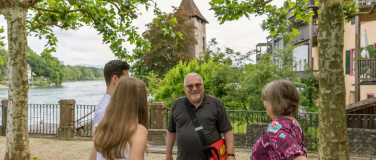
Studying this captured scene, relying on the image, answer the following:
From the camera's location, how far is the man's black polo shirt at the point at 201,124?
372 cm

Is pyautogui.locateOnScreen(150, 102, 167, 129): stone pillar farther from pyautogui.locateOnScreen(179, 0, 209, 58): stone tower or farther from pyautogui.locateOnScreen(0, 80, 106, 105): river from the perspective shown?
pyautogui.locateOnScreen(0, 80, 106, 105): river

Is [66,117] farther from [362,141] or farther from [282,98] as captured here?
[282,98]

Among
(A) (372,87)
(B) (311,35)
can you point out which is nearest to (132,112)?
(A) (372,87)

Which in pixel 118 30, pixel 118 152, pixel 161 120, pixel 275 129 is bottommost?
pixel 161 120

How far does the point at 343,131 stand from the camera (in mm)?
4746

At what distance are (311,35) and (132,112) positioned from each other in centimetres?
2289

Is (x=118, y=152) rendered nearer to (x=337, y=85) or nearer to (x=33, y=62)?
(x=337, y=85)

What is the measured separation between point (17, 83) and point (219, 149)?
Result: 5.24m

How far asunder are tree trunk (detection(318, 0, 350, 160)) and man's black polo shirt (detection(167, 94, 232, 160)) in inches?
71.3

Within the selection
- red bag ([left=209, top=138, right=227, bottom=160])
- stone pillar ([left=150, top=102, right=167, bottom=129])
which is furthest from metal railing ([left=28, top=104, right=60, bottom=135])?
red bag ([left=209, top=138, right=227, bottom=160])

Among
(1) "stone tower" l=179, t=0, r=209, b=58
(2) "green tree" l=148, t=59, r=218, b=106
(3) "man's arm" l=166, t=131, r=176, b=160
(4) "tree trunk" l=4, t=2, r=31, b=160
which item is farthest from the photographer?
(1) "stone tower" l=179, t=0, r=209, b=58

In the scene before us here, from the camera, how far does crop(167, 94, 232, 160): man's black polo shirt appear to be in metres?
3.72

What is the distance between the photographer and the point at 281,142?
7.18 ft

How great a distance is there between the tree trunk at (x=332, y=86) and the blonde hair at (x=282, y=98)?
8.86ft
